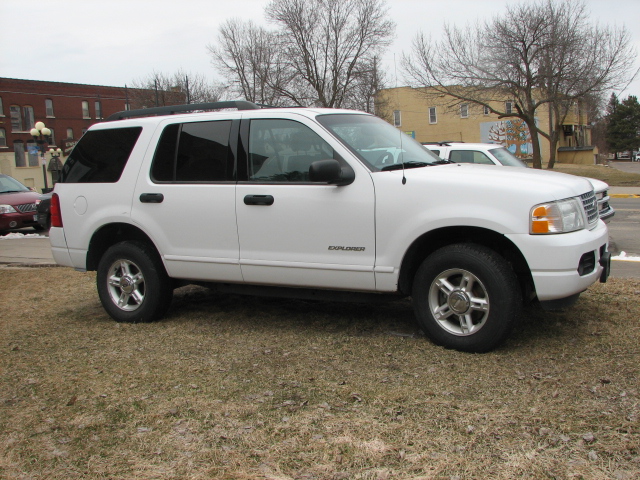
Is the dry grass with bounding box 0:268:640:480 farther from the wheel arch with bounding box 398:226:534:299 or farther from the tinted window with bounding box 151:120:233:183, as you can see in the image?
the tinted window with bounding box 151:120:233:183

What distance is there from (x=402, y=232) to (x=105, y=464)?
2.53m

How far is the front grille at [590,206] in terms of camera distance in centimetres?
473

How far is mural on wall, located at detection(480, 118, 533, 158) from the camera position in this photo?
188ft

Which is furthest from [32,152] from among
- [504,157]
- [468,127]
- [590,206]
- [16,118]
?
[590,206]

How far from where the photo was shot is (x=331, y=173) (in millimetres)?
4738

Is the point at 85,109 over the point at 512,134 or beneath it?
over

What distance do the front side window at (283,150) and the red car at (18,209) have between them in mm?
12178

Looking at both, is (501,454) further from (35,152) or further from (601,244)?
(35,152)

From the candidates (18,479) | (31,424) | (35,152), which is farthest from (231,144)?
(35,152)

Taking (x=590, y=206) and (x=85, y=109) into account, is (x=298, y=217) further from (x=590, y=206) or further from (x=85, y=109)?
(x=85, y=109)

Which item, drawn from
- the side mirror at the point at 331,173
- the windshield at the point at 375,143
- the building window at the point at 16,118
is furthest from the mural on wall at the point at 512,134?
the side mirror at the point at 331,173

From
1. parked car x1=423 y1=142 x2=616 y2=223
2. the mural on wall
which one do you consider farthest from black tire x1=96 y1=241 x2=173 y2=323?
the mural on wall

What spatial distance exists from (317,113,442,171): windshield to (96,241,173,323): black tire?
2063 millimetres

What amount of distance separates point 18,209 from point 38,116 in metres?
52.1
